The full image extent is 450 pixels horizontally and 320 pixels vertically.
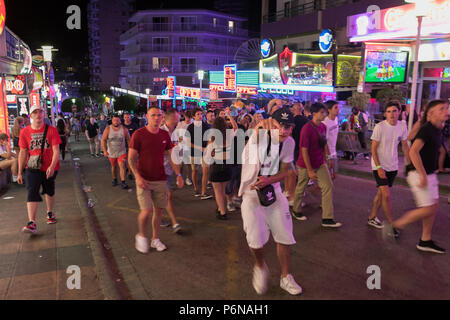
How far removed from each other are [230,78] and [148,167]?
20.6 m

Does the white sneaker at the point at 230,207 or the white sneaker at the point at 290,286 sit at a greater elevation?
the white sneaker at the point at 290,286

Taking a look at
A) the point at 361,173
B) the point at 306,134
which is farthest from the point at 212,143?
the point at 361,173

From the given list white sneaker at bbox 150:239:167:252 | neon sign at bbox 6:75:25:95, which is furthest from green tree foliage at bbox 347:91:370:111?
neon sign at bbox 6:75:25:95

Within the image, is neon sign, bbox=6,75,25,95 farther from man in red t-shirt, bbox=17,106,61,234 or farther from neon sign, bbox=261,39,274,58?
neon sign, bbox=261,39,274,58

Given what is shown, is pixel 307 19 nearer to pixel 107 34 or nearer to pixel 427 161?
pixel 427 161

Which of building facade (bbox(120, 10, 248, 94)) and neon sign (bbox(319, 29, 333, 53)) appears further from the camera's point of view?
building facade (bbox(120, 10, 248, 94))

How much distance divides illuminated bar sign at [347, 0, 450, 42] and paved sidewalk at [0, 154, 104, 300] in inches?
381

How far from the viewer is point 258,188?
3834mm

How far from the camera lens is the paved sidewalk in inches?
161

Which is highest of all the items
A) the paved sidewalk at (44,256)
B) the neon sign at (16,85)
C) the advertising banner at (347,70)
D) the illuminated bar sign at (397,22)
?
the illuminated bar sign at (397,22)

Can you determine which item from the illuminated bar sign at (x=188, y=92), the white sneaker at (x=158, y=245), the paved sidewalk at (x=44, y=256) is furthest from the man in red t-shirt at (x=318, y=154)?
the illuminated bar sign at (x=188, y=92)

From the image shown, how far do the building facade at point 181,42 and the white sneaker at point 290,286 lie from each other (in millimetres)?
53788

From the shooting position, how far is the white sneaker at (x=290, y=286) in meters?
3.96

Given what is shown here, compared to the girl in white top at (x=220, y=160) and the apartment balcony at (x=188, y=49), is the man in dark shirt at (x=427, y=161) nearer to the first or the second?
the girl in white top at (x=220, y=160)
